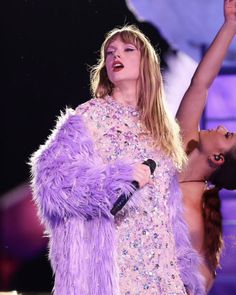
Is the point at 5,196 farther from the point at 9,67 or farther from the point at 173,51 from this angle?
the point at 173,51

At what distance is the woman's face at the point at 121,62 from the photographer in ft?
6.92

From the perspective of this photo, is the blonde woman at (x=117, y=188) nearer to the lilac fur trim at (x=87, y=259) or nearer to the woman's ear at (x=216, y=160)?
the lilac fur trim at (x=87, y=259)

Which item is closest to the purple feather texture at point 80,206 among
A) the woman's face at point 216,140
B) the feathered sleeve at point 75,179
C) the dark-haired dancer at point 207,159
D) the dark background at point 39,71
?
the feathered sleeve at point 75,179

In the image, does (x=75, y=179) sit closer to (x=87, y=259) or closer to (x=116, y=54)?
(x=87, y=259)

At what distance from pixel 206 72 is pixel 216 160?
0.45 metres

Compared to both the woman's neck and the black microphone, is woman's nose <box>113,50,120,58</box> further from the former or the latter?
the black microphone

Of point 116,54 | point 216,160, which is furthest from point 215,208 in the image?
point 116,54

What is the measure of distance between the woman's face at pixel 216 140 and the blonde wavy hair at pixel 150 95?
1035 mm

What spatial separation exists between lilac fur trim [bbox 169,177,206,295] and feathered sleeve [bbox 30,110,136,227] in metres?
0.34

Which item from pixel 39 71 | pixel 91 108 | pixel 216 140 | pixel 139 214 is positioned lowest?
A: pixel 139 214

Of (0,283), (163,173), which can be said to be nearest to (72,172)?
(163,173)

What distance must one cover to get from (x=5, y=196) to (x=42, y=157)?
173 cm

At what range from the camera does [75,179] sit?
187 centimetres

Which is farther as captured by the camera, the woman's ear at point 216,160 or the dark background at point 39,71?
the dark background at point 39,71
